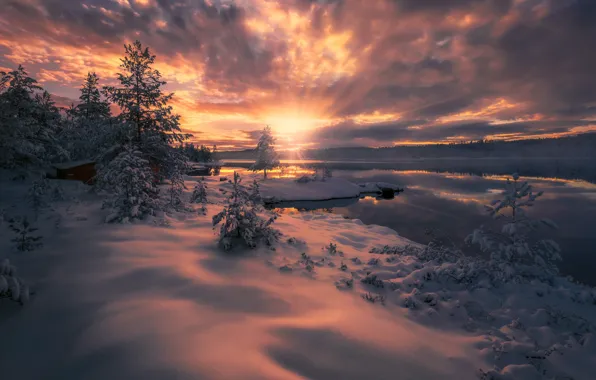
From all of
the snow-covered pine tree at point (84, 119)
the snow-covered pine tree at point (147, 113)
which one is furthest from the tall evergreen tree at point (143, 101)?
the snow-covered pine tree at point (84, 119)

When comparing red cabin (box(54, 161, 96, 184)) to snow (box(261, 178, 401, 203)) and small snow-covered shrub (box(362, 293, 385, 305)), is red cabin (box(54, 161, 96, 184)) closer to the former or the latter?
snow (box(261, 178, 401, 203))

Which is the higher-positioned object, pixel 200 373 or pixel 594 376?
pixel 200 373

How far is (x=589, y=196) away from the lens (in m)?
31.5

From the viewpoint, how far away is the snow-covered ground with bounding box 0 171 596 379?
2.82 meters

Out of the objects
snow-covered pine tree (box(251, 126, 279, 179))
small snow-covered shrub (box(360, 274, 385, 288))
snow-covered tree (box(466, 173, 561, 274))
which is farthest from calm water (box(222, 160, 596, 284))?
snow-covered pine tree (box(251, 126, 279, 179))

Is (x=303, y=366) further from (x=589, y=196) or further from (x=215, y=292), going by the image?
(x=589, y=196)

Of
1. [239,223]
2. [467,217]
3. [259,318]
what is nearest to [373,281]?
[259,318]

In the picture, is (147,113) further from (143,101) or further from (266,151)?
(266,151)

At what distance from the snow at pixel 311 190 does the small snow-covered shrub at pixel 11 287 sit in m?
27.2

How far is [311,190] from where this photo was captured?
3594cm

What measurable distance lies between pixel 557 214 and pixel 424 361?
29104 millimetres

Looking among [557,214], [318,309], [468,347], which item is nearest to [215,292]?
[318,309]

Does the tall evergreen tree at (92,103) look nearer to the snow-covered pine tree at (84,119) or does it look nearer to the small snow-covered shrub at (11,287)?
the snow-covered pine tree at (84,119)

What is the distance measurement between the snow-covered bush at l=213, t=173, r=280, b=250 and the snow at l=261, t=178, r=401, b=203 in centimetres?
2267
